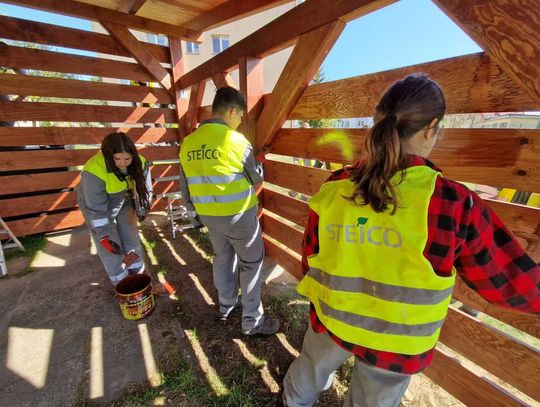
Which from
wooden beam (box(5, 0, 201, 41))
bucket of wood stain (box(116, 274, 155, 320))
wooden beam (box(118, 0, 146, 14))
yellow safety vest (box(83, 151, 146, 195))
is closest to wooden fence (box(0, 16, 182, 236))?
wooden beam (box(5, 0, 201, 41))

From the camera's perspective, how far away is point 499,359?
156cm

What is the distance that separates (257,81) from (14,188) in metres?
4.53

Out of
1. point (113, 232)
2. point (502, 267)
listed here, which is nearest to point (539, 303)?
point (502, 267)

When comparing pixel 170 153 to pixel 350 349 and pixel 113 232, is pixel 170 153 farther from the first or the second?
pixel 350 349

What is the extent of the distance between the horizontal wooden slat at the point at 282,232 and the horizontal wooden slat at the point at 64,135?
10.6 ft

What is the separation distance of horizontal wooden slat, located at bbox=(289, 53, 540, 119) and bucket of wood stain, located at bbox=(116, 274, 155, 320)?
98.6 inches

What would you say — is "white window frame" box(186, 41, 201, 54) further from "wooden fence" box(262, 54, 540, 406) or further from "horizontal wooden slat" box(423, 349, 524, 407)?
"horizontal wooden slat" box(423, 349, 524, 407)

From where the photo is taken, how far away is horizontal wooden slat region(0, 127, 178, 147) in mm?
4129

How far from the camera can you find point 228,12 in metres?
3.54

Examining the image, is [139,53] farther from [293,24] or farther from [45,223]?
[293,24]

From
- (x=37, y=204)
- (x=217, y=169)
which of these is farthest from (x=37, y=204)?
(x=217, y=169)

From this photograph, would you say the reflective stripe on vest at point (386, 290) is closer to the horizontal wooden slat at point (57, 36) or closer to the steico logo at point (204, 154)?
the steico logo at point (204, 154)

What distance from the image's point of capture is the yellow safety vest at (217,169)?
1.92m

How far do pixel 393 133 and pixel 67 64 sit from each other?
17.9 ft
